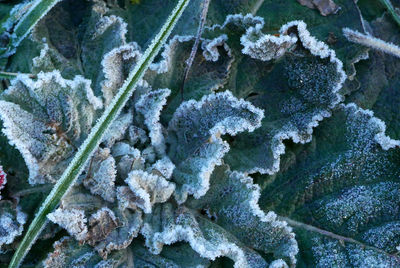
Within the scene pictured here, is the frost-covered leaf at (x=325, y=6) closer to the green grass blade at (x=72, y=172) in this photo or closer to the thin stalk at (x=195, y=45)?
the thin stalk at (x=195, y=45)

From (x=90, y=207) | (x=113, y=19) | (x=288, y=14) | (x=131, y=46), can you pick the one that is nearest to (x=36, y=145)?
(x=90, y=207)

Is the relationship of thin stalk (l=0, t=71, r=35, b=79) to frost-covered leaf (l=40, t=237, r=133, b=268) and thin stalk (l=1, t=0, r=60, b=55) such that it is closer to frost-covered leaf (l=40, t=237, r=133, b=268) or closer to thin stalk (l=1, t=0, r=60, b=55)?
thin stalk (l=1, t=0, r=60, b=55)

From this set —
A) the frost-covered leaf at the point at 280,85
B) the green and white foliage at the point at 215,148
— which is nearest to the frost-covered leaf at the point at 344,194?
the green and white foliage at the point at 215,148

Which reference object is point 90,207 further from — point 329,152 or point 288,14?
Result: point 288,14

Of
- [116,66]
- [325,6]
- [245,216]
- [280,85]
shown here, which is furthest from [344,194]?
[116,66]

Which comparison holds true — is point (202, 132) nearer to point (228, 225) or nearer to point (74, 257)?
point (228, 225)

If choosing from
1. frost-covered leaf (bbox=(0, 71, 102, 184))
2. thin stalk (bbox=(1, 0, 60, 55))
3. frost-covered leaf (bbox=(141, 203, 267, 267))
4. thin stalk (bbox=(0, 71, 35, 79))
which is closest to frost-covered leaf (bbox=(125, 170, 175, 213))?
frost-covered leaf (bbox=(141, 203, 267, 267))

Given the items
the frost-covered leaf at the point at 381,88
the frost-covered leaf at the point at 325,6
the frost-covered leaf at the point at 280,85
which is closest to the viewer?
the frost-covered leaf at the point at 280,85
